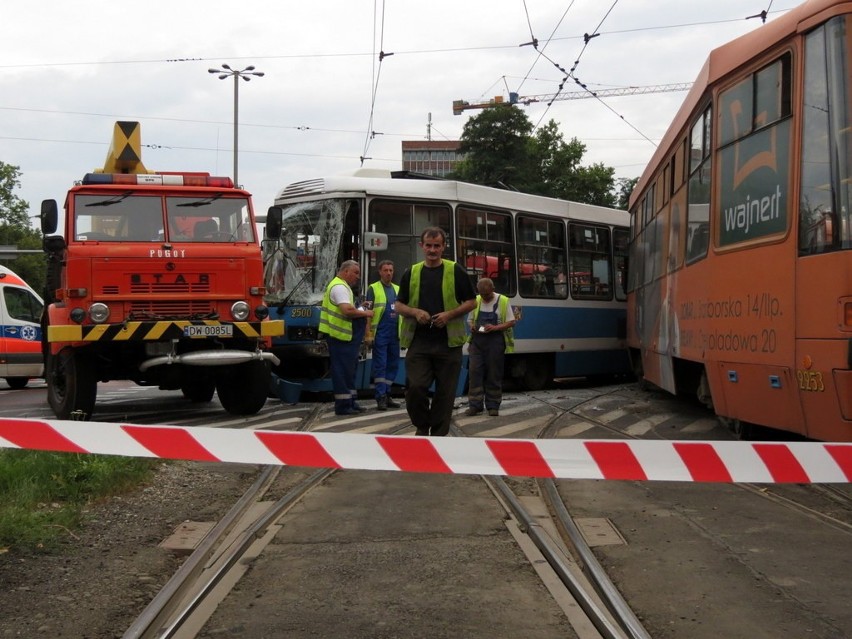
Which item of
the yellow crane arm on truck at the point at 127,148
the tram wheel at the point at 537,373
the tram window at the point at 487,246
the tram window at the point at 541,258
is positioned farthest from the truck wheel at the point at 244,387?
the tram wheel at the point at 537,373

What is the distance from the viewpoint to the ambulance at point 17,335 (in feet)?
59.1

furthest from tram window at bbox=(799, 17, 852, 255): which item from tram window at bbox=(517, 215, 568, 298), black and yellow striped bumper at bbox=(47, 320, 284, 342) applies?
tram window at bbox=(517, 215, 568, 298)

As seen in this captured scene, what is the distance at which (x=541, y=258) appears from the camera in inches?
645

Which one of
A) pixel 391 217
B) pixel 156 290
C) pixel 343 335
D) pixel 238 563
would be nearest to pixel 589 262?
pixel 391 217

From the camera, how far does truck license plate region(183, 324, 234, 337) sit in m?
10.8

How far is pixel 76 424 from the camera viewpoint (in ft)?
14.1

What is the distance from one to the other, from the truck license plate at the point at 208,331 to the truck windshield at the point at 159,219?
1.11 meters

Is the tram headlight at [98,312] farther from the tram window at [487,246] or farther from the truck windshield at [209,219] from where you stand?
the tram window at [487,246]

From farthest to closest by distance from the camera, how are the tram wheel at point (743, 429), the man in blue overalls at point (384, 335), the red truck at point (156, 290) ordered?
1. the man in blue overalls at point (384, 335)
2. the red truck at point (156, 290)
3. the tram wheel at point (743, 429)

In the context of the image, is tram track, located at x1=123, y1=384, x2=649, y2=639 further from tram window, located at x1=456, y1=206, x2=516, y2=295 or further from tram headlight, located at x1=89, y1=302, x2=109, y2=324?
tram window, located at x1=456, y1=206, x2=516, y2=295

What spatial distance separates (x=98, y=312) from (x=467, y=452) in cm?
722

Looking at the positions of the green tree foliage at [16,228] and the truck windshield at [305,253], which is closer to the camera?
the truck windshield at [305,253]

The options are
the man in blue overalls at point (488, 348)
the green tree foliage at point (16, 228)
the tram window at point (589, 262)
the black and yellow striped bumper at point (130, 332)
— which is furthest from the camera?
the green tree foliage at point (16, 228)

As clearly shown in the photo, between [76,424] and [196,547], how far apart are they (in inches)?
54.9
